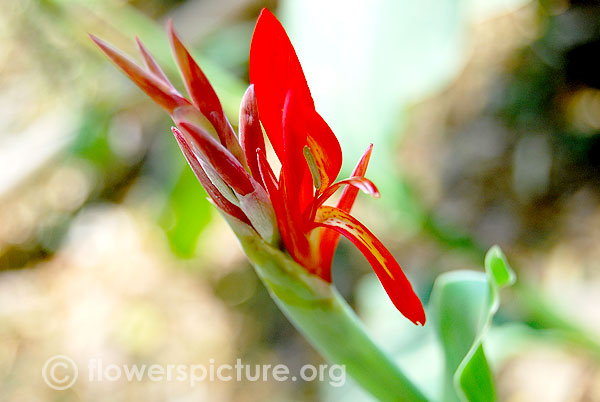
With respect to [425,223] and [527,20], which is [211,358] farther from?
[527,20]

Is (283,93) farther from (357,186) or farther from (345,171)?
(345,171)

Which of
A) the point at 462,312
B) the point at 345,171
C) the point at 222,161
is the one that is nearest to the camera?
the point at 222,161

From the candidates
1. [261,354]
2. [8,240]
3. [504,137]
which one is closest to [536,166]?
[504,137]

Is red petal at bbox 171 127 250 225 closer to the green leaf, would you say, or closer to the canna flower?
the canna flower

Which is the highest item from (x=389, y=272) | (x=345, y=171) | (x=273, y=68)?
(x=273, y=68)

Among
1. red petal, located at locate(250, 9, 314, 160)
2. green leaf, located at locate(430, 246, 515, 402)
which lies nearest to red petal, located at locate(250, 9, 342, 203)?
red petal, located at locate(250, 9, 314, 160)

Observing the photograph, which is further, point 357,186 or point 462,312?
point 462,312

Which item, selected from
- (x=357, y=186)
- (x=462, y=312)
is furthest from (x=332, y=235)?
(x=462, y=312)
